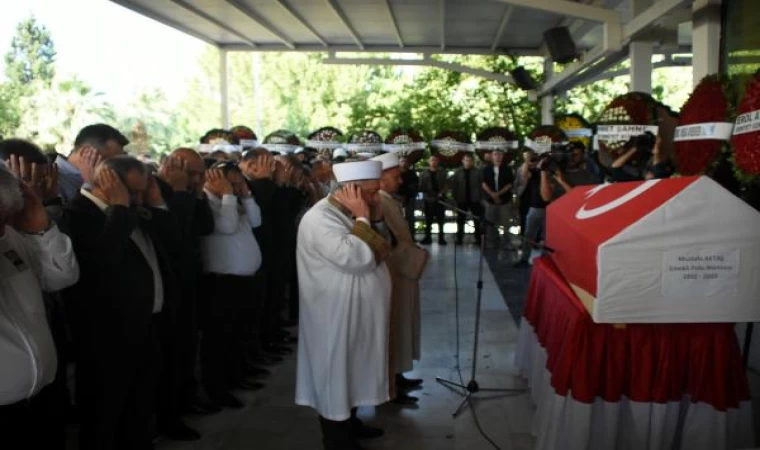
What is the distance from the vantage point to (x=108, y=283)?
2727 millimetres

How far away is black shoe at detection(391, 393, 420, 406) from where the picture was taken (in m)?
3.99

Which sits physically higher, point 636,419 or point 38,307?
point 38,307

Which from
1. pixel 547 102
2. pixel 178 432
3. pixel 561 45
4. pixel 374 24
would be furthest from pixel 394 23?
pixel 178 432

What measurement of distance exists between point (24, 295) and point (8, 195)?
0.36m

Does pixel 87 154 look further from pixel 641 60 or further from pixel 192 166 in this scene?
pixel 641 60

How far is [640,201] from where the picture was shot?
269 centimetres

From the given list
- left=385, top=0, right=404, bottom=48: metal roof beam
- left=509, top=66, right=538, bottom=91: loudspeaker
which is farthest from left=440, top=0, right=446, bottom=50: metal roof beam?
left=509, top=66, right=538, bottom=91: loudspeaker

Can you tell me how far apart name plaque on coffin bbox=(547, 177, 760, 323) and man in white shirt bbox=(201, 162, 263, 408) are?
7.37 ft

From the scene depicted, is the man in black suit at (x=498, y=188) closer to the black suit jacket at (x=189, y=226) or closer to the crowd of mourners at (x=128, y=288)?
the crowd of mourners at (x=128, y=288)

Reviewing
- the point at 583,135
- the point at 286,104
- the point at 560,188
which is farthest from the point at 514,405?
the point at 286,104

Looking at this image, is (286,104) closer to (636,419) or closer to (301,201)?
(301,201)

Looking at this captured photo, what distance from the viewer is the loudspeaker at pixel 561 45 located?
29.4 ft

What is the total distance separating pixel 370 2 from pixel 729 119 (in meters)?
6.68

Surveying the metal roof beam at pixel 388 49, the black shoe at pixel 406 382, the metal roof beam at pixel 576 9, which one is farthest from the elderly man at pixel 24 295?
the metal roof beam at pixel 388 49
